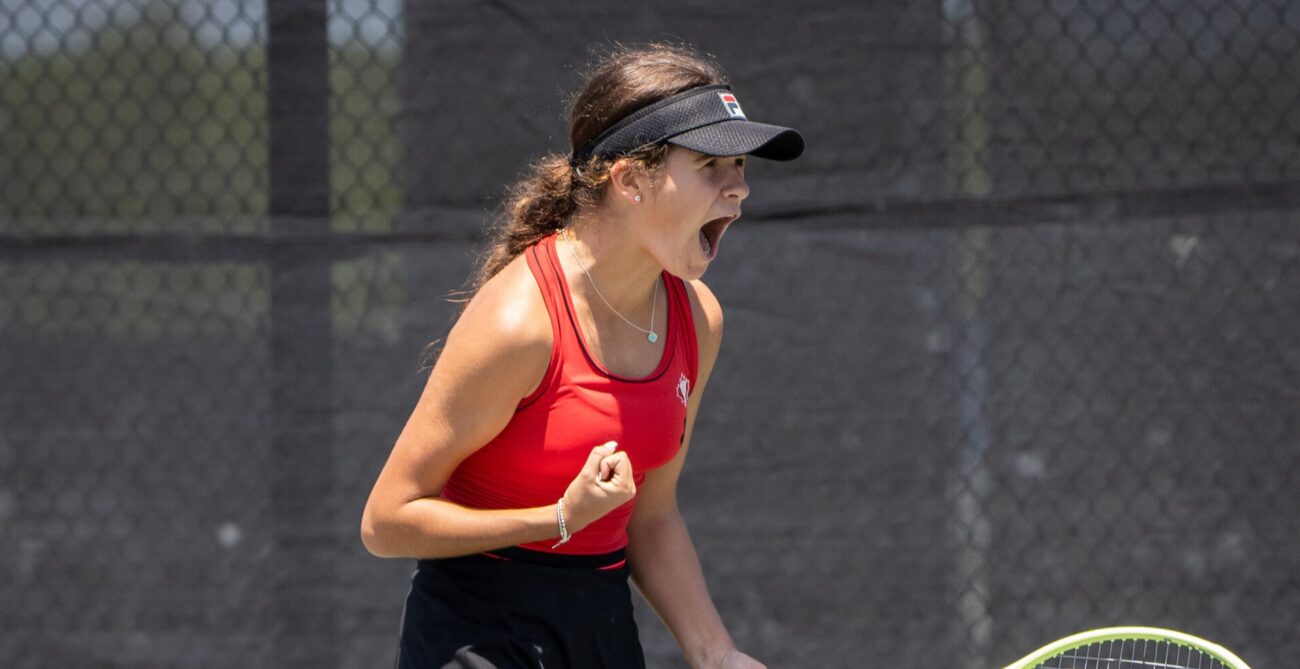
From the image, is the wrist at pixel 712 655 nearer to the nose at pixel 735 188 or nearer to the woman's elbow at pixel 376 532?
the woman's elbow at pixel 376 532

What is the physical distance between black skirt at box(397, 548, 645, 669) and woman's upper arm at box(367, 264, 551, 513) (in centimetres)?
17

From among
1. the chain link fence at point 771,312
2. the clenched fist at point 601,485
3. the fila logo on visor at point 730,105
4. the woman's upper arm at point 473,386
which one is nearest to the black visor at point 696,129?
the fila logo on visor at point 730,105

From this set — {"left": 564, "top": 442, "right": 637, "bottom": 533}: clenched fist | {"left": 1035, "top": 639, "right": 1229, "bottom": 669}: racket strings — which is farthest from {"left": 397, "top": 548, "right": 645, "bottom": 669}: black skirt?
{"left": 1035, "top": 639, "right": 1229, "bottom": 669}: racket strings

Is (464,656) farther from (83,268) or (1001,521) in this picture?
(83,268)

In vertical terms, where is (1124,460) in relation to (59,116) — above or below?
below

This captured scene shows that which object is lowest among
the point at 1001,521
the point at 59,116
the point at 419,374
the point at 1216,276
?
the point at 1001,521

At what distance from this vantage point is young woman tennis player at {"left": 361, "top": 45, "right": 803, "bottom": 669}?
5.82ft

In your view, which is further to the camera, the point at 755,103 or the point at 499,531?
the point at 755,103

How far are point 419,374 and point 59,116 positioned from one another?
1.04 m

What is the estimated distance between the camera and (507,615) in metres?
1.90

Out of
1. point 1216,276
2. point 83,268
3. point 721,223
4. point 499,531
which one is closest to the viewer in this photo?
point 499,531

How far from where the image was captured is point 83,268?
10.6 ft

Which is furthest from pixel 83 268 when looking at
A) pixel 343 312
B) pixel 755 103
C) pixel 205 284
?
pixel 755 103

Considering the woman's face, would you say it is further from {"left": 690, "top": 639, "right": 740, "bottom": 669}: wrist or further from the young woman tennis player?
{"left": 690, "top": 639, "right": 740, "bottom": 669}: wrist
